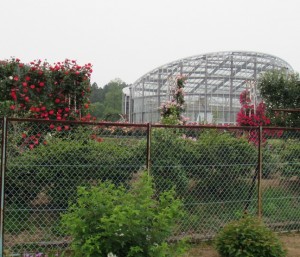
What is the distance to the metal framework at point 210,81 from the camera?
2672 centimetres

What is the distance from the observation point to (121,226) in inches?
134

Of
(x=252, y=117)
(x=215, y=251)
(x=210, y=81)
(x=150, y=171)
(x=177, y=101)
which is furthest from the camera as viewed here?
(x=210, y=81)

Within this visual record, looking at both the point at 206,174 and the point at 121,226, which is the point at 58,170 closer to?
the point at 206,174

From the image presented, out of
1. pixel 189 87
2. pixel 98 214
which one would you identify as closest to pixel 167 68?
pixel 189 87

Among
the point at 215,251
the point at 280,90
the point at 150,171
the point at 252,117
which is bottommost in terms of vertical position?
the point at 215,251

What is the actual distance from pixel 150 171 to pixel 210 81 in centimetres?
2313

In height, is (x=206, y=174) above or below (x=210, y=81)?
below

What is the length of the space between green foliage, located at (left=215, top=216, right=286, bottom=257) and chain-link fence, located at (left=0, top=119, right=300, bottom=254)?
79 cm

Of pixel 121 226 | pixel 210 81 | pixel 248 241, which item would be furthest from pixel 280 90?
pixel 121 226

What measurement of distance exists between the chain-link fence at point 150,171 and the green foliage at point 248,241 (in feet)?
2.58

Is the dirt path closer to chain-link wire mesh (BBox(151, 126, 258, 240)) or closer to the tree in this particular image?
chain-link wire mesh (BBox(151, 126, 258, 240))

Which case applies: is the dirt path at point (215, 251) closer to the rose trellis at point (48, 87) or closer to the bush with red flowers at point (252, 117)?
the bush with red flowers at point (252, 117)

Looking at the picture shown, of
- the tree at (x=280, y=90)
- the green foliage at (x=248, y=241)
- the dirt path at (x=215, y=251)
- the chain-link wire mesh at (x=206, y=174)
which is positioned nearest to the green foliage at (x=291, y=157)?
the chain-link wire mesh at (x=206, y=174)

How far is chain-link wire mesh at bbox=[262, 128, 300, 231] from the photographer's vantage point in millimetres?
6770
